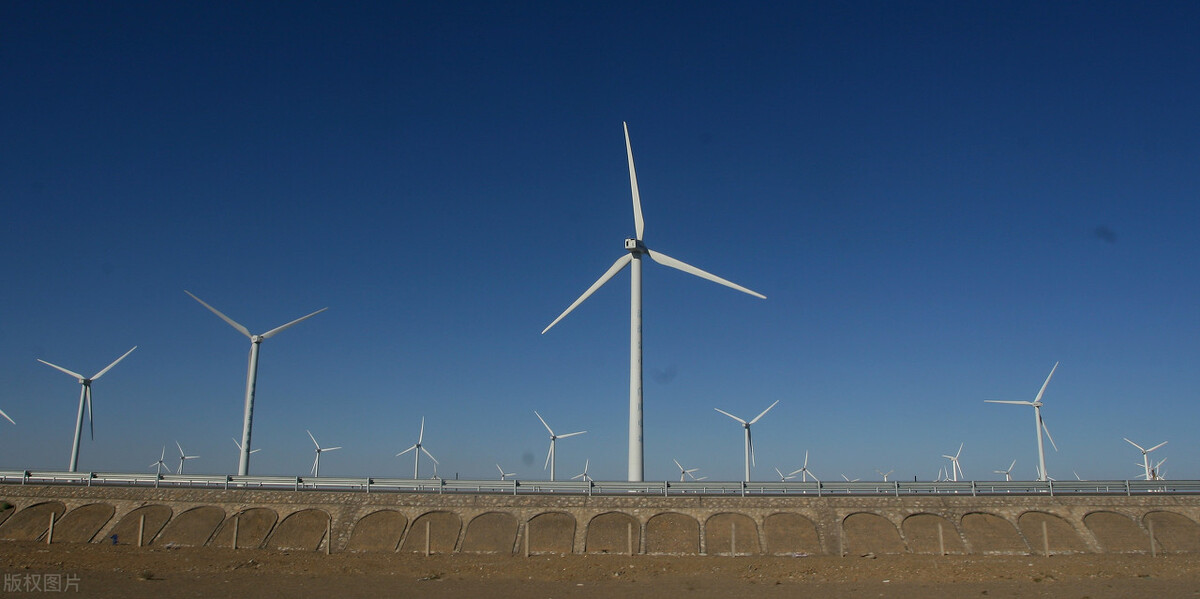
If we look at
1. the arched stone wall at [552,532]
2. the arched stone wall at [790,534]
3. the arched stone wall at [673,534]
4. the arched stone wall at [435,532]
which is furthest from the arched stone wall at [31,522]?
the arched stone wall at [790,534]

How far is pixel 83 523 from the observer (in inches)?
2424

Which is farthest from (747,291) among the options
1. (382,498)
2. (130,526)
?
(130,526)

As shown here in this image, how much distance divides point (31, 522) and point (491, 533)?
113 ft

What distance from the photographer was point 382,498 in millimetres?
62844

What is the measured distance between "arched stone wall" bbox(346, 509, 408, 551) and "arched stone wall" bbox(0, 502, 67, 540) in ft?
73.0

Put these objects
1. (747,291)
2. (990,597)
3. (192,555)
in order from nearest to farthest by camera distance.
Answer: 1. (990,597)
2. (192,555)
3. (747,291)

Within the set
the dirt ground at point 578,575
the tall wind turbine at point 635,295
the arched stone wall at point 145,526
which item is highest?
the tall wind turbine at point 635,295

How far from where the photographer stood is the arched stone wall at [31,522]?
60812mm

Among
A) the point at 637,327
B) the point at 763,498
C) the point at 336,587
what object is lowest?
the point at 336,587

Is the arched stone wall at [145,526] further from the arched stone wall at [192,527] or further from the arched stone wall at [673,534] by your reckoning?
the arched stone wall at [673,534]

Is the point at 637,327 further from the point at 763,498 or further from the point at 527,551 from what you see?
the point at 527,551

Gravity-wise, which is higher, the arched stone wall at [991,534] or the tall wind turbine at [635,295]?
the tall wind turbine at [635,295]

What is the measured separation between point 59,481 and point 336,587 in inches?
1656

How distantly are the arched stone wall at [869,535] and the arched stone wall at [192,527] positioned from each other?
140 feet
